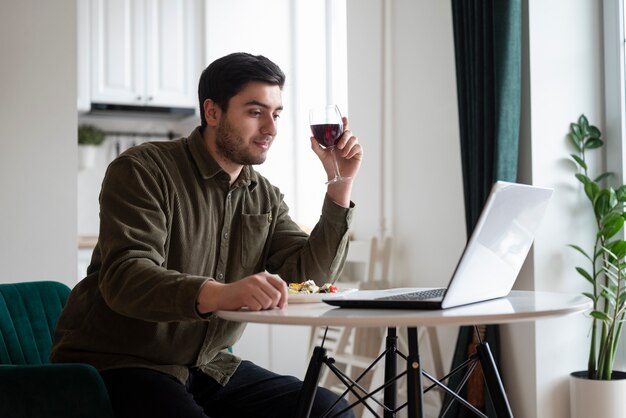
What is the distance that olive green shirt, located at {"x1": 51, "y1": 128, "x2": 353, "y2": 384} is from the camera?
1588mm

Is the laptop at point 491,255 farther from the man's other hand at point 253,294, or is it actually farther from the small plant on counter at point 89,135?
the small plant on counter at point 89,135

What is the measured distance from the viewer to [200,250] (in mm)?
1899

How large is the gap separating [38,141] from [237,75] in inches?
57.3

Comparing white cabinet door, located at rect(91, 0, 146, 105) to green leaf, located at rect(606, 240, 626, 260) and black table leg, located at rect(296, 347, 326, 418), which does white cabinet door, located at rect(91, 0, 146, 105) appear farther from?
black table leg, located at rect(296, 347, 326, 418)

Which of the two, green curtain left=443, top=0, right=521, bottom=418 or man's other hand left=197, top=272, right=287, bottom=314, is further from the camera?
green curtain left=443, top=0, right=521, bottom=418

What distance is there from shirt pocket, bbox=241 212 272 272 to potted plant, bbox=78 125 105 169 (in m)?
3.54

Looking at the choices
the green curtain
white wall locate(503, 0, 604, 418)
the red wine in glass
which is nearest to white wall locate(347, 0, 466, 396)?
the green curtain

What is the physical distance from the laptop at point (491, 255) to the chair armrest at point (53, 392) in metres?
0.52

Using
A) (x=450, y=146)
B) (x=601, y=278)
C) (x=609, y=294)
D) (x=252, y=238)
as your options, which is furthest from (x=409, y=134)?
(x=252, y=238)

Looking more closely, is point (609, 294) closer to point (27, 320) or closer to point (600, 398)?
point (600, 398)

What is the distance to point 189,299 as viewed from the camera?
1.48m

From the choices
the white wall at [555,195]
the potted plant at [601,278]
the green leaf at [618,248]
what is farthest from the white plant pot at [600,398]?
the green leaf at [618,248]

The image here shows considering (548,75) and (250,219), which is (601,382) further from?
(250,219)

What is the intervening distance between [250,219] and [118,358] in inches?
18.6
